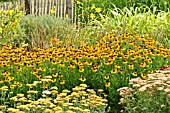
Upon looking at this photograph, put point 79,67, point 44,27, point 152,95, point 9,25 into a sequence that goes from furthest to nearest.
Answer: point 44,27
point 9,25
point 79,67
point 152,95

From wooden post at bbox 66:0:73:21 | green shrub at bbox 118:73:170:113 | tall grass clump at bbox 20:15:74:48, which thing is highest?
wooden post at bbox 66:0:73:21

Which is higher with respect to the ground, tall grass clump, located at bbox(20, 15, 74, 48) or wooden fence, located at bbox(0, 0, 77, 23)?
wooden fence, located at bbox(0, 0, 77, 23)

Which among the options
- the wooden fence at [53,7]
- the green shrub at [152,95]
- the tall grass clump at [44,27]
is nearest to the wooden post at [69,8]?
the wooden fence at [53,7]

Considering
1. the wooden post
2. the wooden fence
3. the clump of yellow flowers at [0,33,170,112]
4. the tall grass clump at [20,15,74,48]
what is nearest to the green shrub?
the clump of yellow flowers at [0,33,170,112]

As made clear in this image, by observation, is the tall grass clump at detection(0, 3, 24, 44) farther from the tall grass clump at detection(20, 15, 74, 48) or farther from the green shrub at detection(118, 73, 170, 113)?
the green shrub at detection(118, 73, 170, 113)

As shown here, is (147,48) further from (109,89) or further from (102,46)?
(109,89)

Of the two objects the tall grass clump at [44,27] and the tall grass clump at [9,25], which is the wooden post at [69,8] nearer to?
the tall grass clump at [44,27]

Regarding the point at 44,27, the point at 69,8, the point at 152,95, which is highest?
the point at 69,8

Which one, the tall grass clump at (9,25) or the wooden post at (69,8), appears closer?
the tall grass clump at (9,25)

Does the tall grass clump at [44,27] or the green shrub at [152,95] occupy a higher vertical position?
Answer: the tall grass clump at [44,27]

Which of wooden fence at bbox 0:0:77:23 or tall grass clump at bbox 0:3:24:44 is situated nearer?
tall grass clump at bbox 0:3:24:44

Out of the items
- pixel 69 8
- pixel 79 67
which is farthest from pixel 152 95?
pixel 69 8

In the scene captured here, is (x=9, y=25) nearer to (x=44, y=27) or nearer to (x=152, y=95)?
(x=44, y=27)

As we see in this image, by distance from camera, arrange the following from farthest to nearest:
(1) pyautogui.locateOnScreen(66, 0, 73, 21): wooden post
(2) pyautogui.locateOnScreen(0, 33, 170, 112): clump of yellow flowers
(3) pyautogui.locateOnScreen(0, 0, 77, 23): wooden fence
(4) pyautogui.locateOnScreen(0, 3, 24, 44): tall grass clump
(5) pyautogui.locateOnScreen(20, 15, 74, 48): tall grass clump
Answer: (1) pyautogui.locateOnScreen(66, 0, 73, 21): wooden post, (3) pyautogui.locateOnScreen(0, 0, 77, 23): wooden fence, (5) pyautogui.locateOnScreen(20, 15, 74, 48): tall grass clump, (4) pyautogui.locateOnScreen(0, 3, 24, 44): tall grass clump, (2) pyautogui.locateOnScreen(0, 33, 170, 112): clump of yellow flowers
